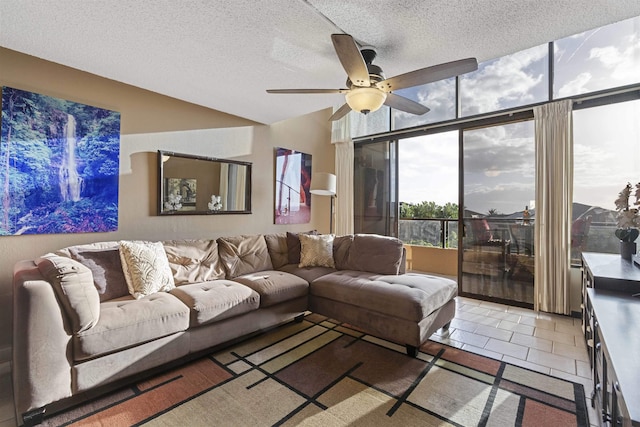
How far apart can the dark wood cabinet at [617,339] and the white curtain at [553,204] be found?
1073 millimetres

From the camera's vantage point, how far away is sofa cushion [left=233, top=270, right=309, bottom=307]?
2.75 metres

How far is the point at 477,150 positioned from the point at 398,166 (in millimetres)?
1272

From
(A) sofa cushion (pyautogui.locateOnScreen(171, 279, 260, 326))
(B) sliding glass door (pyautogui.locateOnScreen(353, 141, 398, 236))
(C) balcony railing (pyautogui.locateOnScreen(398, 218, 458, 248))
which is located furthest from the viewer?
(C) balcony railing (pyautogui.locateOnScreen(398, 218, 458, 248))

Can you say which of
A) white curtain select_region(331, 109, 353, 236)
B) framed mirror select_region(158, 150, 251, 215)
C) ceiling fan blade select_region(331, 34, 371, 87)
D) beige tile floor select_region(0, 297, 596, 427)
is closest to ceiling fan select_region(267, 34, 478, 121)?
ceiling fan blade select_region(331, 34, 371, 87)

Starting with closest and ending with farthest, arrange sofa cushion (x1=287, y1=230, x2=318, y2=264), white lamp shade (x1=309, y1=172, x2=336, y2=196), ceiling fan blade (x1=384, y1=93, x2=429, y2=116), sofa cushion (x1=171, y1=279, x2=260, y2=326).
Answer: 1. sofa cushion (x1=171, y1=279, x2=260, y2=326)
2. ceiling fan blade (x1=384, y1=93, x2=429, y2=116)
3. sofa cushion (x1=287, y1=230, x2=318, y2=264)
4. white lamp shade (x1=309, y1=172, x2=336, y2=196)

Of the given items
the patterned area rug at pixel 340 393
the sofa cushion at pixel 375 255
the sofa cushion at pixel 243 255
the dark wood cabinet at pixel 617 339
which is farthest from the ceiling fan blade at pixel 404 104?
the sofa cushion at pixel 243 255

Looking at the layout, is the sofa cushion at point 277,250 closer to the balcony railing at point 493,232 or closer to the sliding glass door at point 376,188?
the sliding glass door at point 376,188

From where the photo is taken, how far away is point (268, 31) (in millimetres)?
2131

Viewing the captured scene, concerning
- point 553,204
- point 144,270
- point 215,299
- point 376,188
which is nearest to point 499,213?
point 553,204

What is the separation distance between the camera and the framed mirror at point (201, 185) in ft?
10.9

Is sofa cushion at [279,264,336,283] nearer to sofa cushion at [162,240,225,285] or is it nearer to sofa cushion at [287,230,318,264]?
sofa cushion at [287,230,318,264]

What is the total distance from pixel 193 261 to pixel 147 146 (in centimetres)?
134

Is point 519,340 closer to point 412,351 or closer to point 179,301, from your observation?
point 412,351

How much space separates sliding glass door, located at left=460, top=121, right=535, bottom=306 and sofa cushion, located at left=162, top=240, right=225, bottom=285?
10.9 ft
